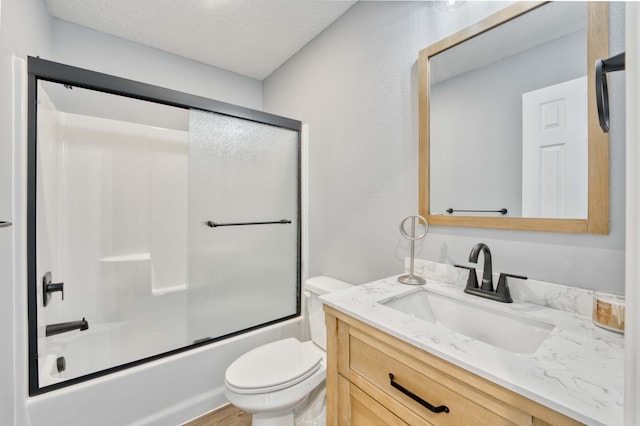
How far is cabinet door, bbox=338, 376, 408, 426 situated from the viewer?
2.63ft

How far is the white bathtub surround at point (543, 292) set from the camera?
0.87 metres

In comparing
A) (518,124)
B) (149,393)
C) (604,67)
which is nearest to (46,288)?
(149,393)

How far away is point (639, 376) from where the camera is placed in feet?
0.90

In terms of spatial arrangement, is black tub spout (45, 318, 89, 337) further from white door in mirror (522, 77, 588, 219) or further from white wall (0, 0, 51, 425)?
white door in mirror (522, 77, 588, 219)

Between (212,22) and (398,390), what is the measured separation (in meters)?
2.19

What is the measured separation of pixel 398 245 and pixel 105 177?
6.70 ft

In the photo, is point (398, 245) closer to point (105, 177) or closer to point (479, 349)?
point (479, 349)

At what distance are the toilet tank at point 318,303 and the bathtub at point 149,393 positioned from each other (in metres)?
0.42

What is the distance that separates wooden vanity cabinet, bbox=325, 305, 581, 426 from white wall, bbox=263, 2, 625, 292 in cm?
58

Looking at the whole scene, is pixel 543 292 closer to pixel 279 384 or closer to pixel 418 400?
pixel 418 400

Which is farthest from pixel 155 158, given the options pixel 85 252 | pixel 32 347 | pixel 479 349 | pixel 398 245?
pixel 479 349

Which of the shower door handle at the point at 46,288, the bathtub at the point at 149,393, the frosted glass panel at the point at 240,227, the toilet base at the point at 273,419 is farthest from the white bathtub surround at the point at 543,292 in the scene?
the shower door handle at the point at 46,288

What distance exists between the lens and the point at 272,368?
50.3 inches

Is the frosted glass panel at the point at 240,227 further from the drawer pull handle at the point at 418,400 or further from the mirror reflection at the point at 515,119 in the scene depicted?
the drawer pull handle at the point at 418,400
